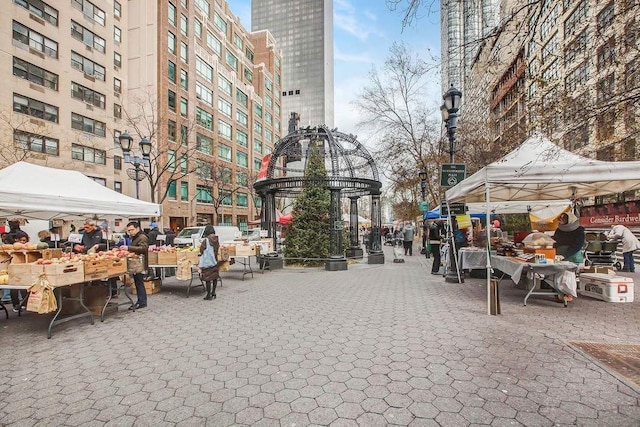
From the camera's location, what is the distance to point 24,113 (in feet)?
82.0

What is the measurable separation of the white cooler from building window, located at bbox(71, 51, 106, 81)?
38.4 m

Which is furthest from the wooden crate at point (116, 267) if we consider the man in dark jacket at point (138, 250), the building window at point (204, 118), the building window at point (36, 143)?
the building window at point (204, 118)

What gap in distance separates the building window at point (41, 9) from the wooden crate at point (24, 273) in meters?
31.4

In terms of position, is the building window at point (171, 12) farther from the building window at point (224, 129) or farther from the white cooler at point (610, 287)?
the white cooler at point (610, 287)

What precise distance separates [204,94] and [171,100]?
7.06 m

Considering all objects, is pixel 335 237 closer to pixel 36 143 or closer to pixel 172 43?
pixel 36 143

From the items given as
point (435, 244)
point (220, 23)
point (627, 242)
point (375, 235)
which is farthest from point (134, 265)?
point (220, 23)

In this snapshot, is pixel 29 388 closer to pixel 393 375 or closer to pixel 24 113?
pixel 393 375

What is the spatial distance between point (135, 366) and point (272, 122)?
215ft

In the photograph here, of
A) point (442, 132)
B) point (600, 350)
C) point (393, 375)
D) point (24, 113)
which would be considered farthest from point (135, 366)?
point (24, 113)

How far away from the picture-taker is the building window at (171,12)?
37062 mm

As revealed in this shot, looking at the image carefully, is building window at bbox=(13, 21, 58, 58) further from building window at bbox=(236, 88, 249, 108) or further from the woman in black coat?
the woman in black coat

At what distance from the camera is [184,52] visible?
3941 cm

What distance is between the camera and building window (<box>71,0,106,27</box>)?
97.3 feet
